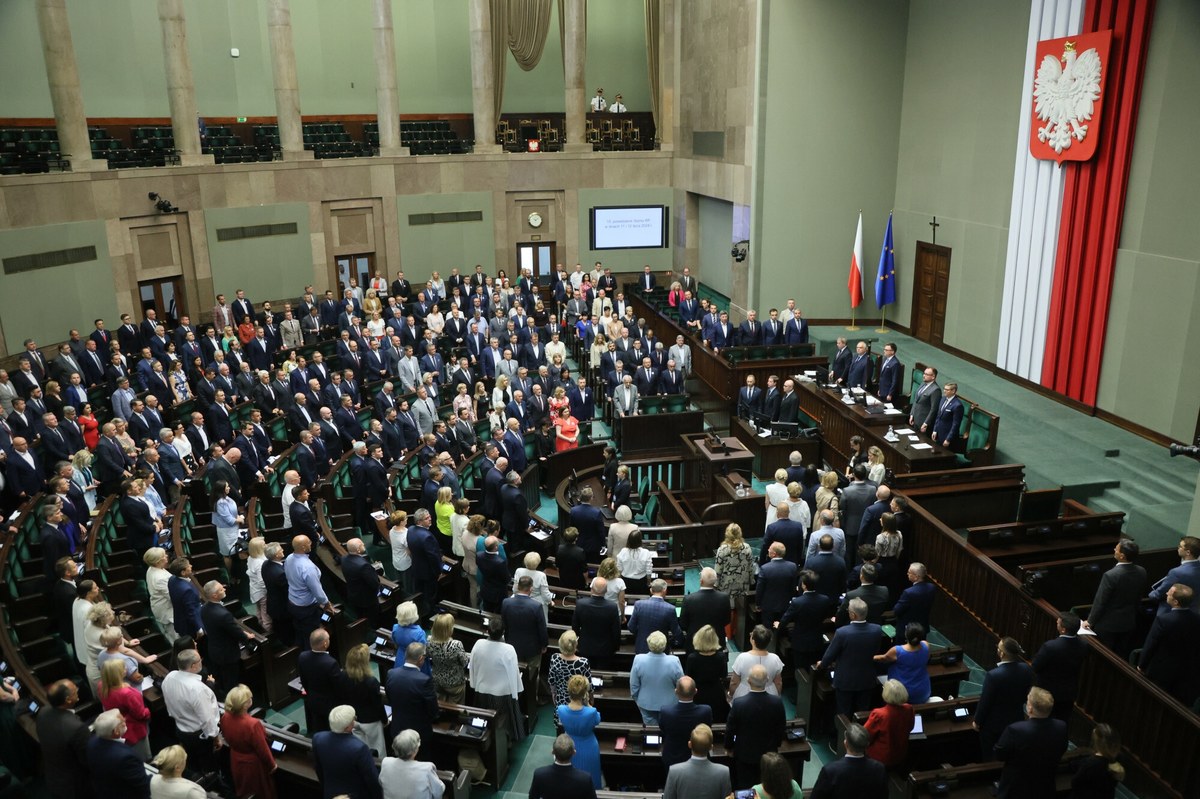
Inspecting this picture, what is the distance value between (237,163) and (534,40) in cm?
898

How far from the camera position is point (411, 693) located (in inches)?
226

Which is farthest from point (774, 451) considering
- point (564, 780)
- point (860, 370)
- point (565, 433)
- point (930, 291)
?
point (564, 780)

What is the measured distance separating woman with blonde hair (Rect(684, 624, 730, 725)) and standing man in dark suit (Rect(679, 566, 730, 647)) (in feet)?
1.68

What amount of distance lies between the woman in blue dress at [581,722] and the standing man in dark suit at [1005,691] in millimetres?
2647

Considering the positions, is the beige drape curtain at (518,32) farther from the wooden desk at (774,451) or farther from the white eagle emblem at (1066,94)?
the wooden desk at (774,451)

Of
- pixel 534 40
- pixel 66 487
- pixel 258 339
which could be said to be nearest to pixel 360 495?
pixel 66 487

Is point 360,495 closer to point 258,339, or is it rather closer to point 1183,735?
point 258,339

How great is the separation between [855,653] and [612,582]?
192 cm

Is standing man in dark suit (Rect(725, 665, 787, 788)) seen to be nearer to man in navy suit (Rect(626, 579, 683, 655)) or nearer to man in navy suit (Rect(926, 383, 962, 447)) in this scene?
man in navy suit (Rect(626, 579, 683, 655))

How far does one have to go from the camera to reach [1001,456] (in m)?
11.4

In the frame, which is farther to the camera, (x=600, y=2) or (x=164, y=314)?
(x=600, y=2)

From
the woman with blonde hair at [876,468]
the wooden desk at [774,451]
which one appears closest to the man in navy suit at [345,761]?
the woman with blonde hair at [876,468]

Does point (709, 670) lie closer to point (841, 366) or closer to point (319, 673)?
point (319, 673)

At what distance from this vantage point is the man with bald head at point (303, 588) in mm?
7270
